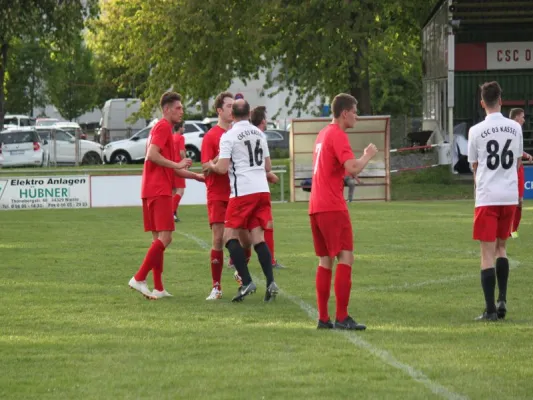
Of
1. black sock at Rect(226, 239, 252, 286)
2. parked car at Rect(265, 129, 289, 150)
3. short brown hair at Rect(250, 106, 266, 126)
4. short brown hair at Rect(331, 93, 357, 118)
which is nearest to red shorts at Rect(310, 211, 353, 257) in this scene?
short brown hair at Rect(331, 93, 357, 118)

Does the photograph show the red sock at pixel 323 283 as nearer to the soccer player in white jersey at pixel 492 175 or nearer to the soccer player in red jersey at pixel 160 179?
the soccer player in white jersey at pixel 492 175

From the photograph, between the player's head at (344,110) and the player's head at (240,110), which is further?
the player's head at (240,110)

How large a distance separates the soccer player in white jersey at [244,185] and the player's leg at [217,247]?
1.50ft

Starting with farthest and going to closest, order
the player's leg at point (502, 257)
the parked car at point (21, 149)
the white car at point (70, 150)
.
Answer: the white car at point (70, 150)
the parked car at point (21, 149)
the player's leg at point (502, 257)

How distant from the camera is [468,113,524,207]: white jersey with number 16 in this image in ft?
35.7

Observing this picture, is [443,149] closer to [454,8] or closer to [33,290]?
[454,8]

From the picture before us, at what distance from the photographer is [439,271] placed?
15.1 metres

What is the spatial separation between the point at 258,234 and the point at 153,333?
213 centimetres

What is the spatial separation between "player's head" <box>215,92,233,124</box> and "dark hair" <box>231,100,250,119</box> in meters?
0.83

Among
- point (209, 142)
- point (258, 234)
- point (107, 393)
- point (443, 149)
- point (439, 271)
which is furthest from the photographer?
point (443, 149)

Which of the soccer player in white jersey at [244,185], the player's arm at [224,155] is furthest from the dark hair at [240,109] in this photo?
the player's arm at [224,155]

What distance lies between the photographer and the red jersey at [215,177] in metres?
12.7

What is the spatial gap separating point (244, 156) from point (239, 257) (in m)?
0.97

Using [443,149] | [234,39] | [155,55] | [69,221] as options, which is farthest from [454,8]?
[69,221]
